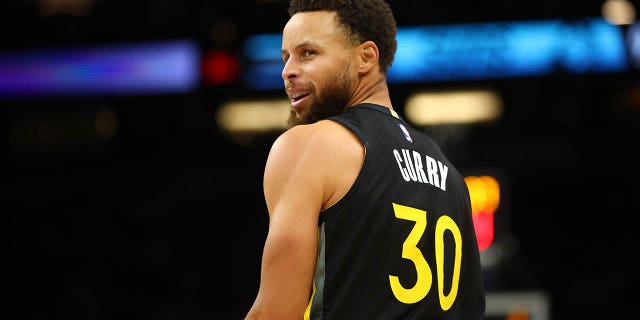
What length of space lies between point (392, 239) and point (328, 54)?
563 millimetres

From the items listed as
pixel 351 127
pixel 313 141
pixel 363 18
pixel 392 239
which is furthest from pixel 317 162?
pixel 363 18

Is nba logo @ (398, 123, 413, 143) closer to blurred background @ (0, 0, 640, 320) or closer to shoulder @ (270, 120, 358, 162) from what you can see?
shoulder @ (270, 120, 358, 162)

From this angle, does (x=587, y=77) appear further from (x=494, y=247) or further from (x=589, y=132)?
(x=494, y=247)

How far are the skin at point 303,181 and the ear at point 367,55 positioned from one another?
0.24 feet

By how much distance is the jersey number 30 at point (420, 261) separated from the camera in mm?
2336

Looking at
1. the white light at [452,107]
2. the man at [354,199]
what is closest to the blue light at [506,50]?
the white light at [452,107]

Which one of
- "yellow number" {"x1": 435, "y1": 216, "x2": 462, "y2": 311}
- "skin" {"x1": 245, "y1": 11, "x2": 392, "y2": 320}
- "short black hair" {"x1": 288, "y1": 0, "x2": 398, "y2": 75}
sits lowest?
"yellow number" {"x1": 435, "y1": 216, "x2": 462, "y2": 311}

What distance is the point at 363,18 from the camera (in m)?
2.61

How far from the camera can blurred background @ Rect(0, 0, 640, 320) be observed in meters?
9.84

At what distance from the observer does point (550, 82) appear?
1021 centimetres

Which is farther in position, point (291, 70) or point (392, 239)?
point (291, 70)

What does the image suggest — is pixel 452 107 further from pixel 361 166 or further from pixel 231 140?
pixel 361 166

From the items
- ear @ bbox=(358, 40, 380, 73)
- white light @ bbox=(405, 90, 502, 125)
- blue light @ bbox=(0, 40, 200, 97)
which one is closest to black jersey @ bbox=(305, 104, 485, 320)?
ear @ bbox=(358, 40, 380, 73)

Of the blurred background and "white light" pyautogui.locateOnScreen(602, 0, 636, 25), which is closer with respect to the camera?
"white light" pyautogui.locateOnScreen(602, 0, 636, 25)
